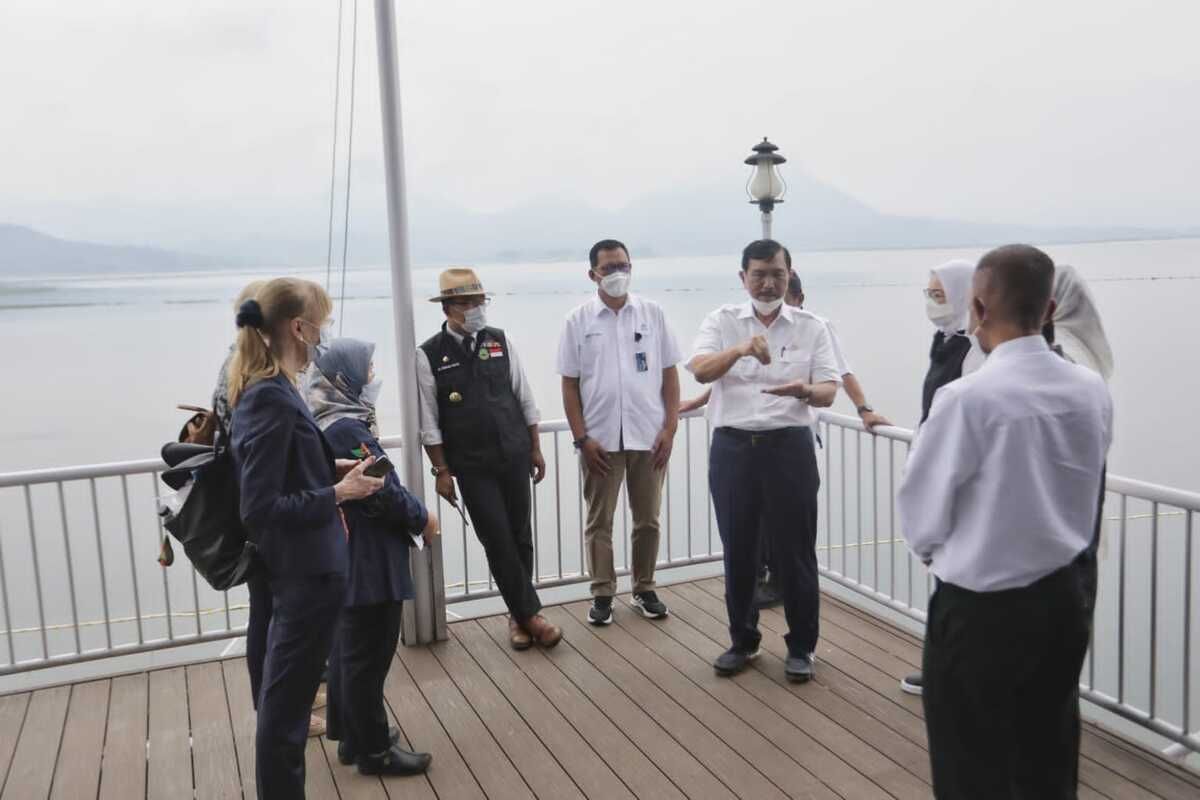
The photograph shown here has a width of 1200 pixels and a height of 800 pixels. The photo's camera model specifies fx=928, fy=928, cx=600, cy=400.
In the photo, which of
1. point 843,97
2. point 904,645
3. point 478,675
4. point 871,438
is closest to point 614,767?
point 478,675

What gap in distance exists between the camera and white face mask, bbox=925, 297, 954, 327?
2939mm

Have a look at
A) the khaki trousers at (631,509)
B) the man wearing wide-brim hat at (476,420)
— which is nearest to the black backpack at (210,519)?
the man wearing wide-brim hat at (476,420)

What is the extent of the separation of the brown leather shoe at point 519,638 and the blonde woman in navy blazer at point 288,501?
5.38 feet

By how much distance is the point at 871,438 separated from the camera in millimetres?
3908

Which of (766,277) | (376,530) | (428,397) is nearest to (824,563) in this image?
(766,277)

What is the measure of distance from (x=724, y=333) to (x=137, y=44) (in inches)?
341

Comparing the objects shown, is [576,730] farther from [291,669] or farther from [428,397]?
[428,397]

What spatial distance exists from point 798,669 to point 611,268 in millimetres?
1814

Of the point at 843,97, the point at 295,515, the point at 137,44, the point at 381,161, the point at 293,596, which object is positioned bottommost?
the point at 293,596

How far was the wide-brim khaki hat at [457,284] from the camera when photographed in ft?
12.1

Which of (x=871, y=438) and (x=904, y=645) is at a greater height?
(x=871, y=438)

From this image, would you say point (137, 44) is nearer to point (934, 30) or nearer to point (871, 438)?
point (871, 438)

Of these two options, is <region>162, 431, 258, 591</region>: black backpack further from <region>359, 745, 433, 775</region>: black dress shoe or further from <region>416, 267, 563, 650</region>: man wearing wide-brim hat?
<region>416, 267, 563, 650</region>: man wearing wide-brim hat

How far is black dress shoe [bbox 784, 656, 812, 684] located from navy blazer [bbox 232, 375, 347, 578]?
1911 mm
